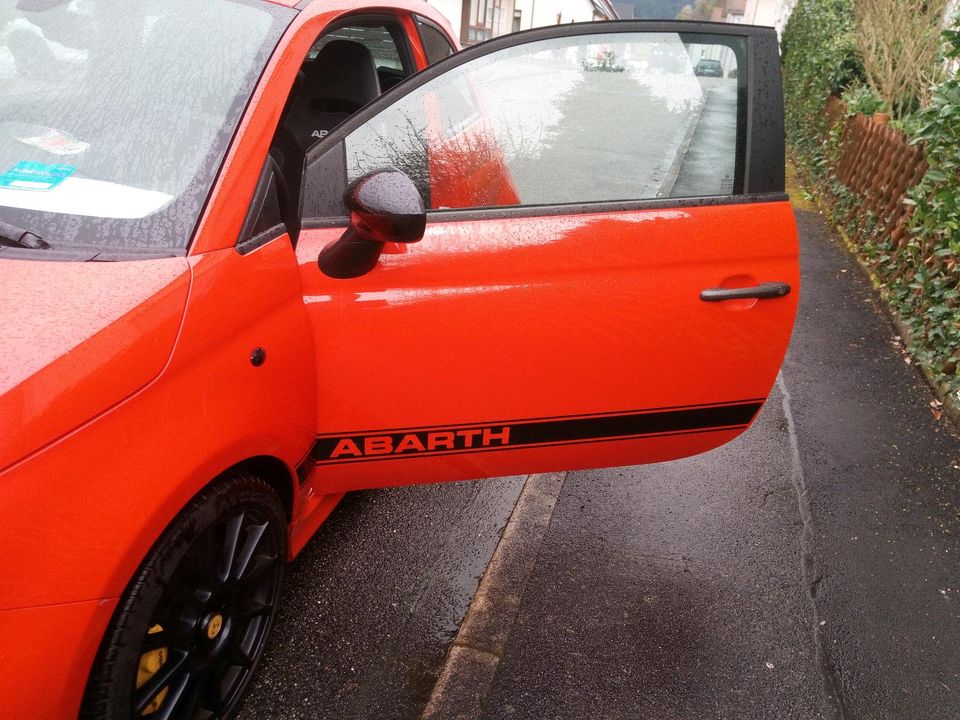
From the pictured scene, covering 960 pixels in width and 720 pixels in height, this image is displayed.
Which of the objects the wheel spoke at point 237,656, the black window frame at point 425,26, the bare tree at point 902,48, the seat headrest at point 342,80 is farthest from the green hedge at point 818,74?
the wheel spoke at point 237,656

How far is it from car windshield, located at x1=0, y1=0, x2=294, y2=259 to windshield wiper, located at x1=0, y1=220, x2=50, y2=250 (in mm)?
26

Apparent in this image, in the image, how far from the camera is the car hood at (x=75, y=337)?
119 centimetres

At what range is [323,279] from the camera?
180cm

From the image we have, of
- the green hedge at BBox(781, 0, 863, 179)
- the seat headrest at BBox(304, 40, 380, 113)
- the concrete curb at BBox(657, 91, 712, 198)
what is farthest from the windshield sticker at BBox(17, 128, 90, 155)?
the green hedge at BBox(781, 0, 863, 179)

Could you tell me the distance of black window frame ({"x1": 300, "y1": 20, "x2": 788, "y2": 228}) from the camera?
6.01ft

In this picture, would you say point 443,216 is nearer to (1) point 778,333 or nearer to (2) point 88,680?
(1) point 778,333

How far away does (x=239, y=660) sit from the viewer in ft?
6.11

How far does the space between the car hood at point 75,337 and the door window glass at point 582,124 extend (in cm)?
75

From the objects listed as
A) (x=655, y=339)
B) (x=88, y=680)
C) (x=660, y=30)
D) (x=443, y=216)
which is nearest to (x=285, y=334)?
(x=443, y=216)

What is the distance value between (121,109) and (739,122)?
164 centimetres

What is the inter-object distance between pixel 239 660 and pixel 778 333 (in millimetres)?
1797

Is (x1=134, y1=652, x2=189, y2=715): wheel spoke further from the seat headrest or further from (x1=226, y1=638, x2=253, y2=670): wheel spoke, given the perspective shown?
the seat headrest

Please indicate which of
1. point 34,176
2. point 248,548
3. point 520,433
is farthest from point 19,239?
point 520,433

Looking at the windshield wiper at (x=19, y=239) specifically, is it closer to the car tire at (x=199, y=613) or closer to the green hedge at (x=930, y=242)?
the car tire at (x=199, y=613)
